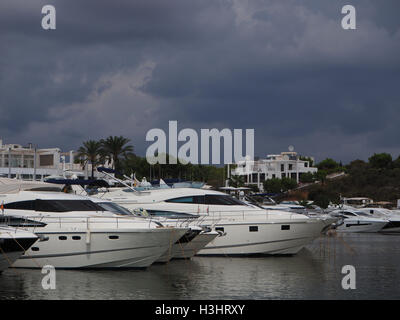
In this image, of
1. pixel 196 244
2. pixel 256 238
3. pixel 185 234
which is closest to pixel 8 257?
pixel 185 234

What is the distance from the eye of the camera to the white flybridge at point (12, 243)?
19.6 m

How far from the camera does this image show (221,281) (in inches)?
874

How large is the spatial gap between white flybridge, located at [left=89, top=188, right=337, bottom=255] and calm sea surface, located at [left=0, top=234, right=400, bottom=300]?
84 centimetres

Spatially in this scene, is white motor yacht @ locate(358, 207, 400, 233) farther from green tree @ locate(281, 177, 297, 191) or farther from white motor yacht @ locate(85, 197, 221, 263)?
green tree @ locate(281, 177, 297, 191)

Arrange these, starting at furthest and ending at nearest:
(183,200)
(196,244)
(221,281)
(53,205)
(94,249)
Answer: (183,200)
(196,244)
(53,205)
(94,249)
(221,281)

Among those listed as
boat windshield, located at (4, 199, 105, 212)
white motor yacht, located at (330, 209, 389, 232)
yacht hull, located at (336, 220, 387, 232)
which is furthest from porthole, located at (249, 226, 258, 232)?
yacht hull, located at (336, 220, 387, 232)

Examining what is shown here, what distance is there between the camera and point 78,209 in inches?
982

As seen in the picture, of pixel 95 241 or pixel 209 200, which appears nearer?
pixel 95 241

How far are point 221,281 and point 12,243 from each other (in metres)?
7.01

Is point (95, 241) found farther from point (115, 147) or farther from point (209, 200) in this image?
point (115, 147)

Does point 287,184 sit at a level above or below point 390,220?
above
